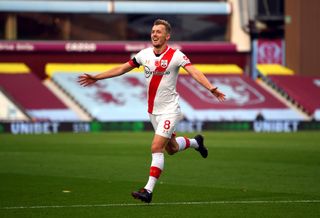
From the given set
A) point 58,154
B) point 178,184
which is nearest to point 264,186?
point 178,184

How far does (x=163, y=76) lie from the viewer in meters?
14.4

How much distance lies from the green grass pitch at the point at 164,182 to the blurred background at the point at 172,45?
69.9 feet

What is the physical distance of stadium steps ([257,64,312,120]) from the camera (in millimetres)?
53812

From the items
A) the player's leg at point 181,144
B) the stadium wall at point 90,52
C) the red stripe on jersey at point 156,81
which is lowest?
the stadium wall at point 90,52

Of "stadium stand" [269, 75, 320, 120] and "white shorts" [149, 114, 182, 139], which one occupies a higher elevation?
"white shorts" [149, 114, 182, 139]

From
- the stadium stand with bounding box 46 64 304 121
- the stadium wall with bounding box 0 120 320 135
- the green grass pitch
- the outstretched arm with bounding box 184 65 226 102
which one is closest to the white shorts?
the outstretched arm with bounding box 184 65 226 102

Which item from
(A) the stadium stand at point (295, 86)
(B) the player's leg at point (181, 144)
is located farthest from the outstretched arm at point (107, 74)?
(A) the stadium stand at point (295, 86)

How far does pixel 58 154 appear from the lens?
2634 cm

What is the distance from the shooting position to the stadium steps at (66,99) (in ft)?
165

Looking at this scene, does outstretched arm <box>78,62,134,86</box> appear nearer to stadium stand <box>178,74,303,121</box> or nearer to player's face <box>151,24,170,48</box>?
player's face <box>151,24,170,48</box>

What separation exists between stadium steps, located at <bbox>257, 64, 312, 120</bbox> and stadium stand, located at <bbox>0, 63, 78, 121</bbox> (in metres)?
12.1

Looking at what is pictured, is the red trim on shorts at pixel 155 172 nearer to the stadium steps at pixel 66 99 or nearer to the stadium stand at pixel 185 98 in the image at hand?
the stadium stand at pixel 185 98

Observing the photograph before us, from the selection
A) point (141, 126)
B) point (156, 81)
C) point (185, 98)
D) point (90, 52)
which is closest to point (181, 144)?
point (156, 81)

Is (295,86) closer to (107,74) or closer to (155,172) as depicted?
(107,74)
